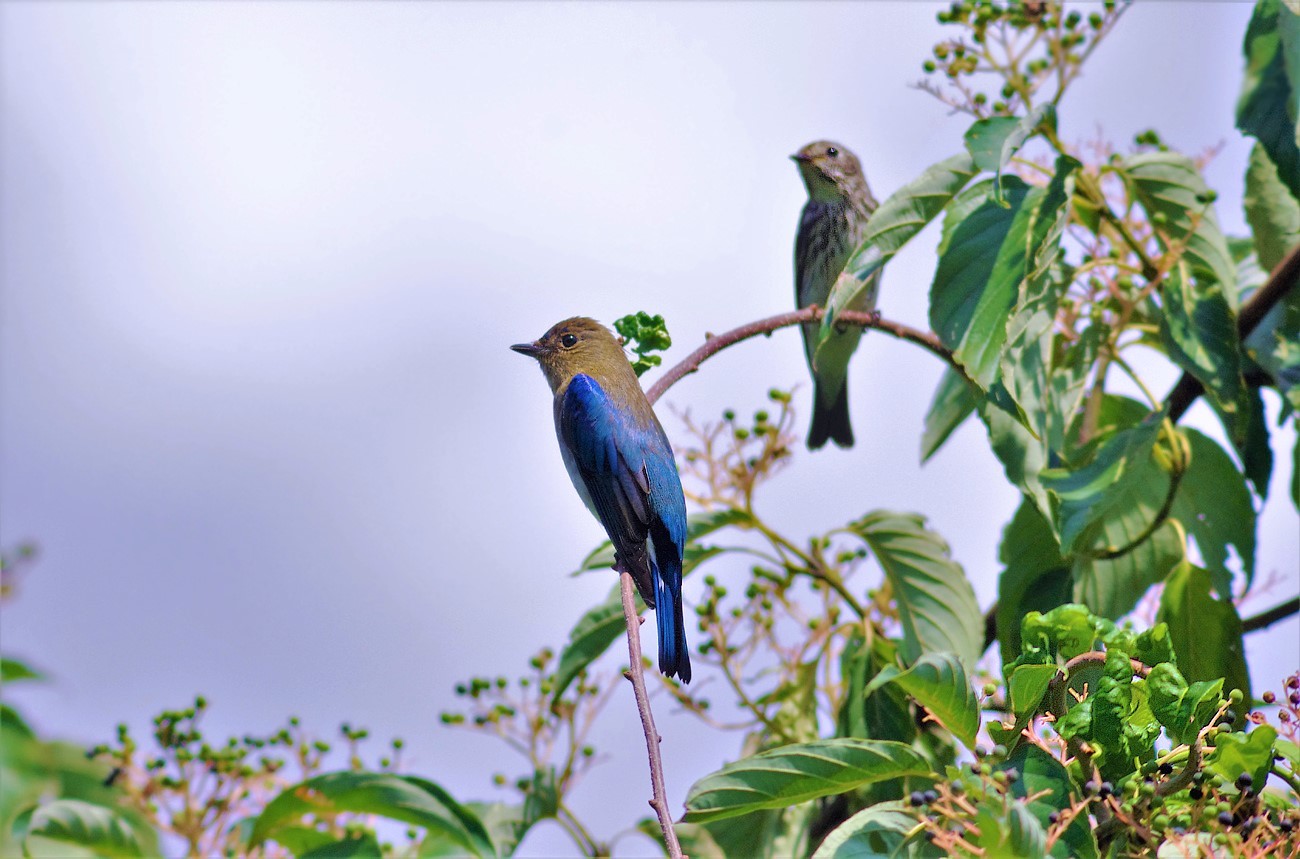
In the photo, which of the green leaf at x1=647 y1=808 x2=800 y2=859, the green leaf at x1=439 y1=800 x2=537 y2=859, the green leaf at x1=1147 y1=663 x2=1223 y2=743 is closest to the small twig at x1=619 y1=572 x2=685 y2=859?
the green leaf at x1=1147 y1=663 x2=1223 y2=743

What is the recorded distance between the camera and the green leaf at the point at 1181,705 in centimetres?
224

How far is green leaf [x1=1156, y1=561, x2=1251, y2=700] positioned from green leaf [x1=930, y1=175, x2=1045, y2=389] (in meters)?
0.88

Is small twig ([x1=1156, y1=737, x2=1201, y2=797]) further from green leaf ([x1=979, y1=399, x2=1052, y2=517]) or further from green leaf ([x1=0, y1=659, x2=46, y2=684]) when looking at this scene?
green leaf ([x1=0, y1=659, x2=46, y2=684])

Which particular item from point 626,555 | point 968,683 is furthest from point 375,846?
point 968,683

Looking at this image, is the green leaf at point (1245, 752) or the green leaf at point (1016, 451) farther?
the green leaf at point (1016, 451)

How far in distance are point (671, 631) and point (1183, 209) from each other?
6.08 feet

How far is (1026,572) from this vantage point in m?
3.86

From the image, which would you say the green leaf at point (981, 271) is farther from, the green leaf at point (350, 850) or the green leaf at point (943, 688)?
the green leaf at point (350, 850)

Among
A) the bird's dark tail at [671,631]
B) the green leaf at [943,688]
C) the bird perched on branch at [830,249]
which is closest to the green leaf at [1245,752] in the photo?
the green leaf at [943,688]

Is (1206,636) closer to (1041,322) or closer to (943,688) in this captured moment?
(1041,322)

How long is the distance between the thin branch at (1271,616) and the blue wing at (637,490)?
5.21ft

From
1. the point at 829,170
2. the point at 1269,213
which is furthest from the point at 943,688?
the point at 829,170

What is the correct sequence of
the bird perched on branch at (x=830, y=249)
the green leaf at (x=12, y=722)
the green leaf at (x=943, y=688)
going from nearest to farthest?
the green leaf at (x=943, y=688), the green leaf at (x=12, y=722), the bird perched on branch at (x=830, y=249)

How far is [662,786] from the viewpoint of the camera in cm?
202
